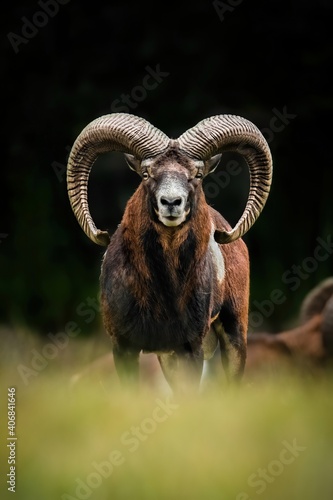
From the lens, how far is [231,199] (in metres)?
13.6

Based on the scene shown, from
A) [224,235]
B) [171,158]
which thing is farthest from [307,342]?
[171,158]

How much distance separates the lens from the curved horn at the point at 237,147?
7.77 m

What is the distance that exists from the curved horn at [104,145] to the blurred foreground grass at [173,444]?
9.26 ft

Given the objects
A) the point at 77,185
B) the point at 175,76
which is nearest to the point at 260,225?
the point at 175,76

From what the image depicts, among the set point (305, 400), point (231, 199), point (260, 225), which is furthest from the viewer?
point (260, 225)

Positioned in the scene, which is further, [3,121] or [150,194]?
[3,121]

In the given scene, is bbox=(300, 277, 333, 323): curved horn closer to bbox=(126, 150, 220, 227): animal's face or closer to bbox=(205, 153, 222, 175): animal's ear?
bbox=(205, 153, 222, 175): animal's ear

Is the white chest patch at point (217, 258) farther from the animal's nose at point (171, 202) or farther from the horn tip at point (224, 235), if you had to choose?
the animal's nose at point (171, 202)

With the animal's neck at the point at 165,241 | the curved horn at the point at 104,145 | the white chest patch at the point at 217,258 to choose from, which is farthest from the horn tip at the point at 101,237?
the white chest patch at the point at 217,258

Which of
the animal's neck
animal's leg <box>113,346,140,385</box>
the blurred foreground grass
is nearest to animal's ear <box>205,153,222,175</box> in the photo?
the animal's neck

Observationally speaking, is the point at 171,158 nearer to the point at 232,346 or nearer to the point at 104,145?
the point at 104,145

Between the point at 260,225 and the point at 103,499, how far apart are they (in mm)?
10302

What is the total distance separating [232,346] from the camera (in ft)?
28.8

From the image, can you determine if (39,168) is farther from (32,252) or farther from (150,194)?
(150,194)
